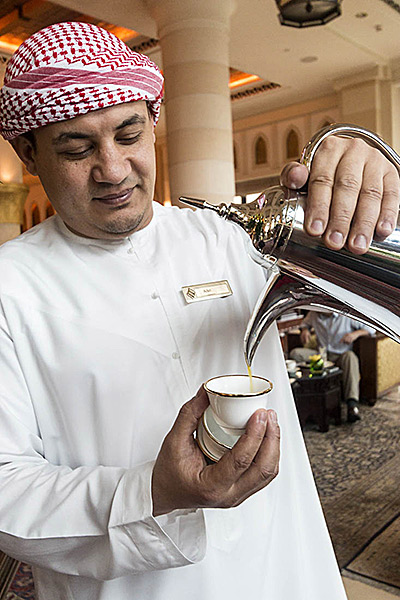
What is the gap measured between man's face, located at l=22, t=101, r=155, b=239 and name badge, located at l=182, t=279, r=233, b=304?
0.58 feet

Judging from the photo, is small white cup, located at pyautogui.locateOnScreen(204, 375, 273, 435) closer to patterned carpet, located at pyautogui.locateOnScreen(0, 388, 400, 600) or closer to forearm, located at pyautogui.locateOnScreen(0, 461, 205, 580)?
forearm, located at pyautogui.locateOnScreen(0, 461, 205, 580)

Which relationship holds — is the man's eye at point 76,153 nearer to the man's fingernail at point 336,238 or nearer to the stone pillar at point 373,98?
the man's fingernail at point 336,238

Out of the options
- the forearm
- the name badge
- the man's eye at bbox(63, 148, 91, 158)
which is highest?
→ the man's eye at bbox(63, 148, 91, 158)

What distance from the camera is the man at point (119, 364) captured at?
Answer: 87cm

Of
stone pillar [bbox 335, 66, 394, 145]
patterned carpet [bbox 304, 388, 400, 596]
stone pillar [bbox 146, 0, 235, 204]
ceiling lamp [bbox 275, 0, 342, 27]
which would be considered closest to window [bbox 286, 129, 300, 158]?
stone pillar [bbox 335, 66, 394, 145]

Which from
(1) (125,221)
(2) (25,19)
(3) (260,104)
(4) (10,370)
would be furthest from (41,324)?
(3) (260,104)

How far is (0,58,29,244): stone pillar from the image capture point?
7188mm

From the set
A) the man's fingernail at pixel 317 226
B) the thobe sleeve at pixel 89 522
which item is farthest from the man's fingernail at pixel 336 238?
the thobe sleeve at pixel 89 522

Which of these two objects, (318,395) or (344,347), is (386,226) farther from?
(344,347)

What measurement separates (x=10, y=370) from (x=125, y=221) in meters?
0.34

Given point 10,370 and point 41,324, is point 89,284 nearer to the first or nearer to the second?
point 41,324

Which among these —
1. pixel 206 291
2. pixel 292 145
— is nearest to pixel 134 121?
pixel 206 291

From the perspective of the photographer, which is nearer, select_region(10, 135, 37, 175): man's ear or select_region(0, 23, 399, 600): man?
select_region(0, 23, 399, 600): man

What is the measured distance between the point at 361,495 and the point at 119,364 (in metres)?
3.25
